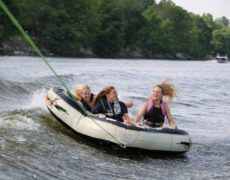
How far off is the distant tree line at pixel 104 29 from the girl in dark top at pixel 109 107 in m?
50.5

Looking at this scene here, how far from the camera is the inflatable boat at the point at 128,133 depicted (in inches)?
373

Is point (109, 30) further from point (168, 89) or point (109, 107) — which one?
point (109, 107)

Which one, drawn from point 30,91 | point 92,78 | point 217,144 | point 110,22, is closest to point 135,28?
point 110,22

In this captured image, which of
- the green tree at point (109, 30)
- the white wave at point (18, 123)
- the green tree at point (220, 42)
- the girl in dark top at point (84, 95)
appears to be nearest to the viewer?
the white wave at point (18, 123)

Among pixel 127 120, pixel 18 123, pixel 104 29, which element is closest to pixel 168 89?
pixel 127 120

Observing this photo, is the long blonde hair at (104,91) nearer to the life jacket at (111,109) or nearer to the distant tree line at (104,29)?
the life jacket at (111,109)

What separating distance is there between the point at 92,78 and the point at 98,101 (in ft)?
61.5

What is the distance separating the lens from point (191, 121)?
15.0m

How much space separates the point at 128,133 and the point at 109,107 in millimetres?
1017

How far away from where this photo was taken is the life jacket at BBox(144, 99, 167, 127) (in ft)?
33.7

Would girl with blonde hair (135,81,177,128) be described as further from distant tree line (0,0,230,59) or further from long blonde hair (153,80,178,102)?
distant tree line (0,0,230,59)

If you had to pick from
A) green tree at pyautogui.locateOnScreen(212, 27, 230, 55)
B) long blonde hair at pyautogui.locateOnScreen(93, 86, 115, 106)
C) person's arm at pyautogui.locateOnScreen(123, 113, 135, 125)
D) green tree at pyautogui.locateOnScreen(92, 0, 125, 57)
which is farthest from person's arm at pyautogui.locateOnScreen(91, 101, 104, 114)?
green tree at pyautogui.locateOnScreen(212, 27, 230, 55)

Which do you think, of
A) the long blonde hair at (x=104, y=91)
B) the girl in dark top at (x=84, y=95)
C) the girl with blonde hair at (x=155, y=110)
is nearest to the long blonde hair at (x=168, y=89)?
the girl with blonde hair at (x=155, y=110)

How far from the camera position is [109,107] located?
406 inches
